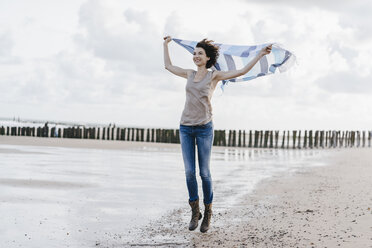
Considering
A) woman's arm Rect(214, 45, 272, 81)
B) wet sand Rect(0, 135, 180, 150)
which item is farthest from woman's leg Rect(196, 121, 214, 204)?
wet sand Rect(0, 135, 180, 150)

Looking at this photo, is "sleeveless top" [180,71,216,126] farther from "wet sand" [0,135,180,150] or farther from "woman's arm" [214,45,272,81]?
"wet sand" [0,135,180,150]

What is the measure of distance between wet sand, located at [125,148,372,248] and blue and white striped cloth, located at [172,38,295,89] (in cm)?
200

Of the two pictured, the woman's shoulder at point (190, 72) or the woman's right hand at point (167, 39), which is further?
the woman's right hand at point (167, 39)

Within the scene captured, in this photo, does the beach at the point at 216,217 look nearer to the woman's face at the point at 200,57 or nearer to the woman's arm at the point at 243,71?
the woman's arm at the point at 243,71

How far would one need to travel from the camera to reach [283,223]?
6445 mm

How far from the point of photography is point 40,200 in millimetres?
8008

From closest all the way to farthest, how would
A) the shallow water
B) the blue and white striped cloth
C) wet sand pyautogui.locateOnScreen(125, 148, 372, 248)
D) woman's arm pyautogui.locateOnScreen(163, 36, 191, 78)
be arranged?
wet sand pyautogui.locateOnScreen(125, 148, 372, 248) → the shallow water → woman's arm pyautogui.locateOnScreen(163, 36, 191, 78) → the blue and white striped cloth

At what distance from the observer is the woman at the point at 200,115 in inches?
221

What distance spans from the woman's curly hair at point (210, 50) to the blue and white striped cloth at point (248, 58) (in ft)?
1.65

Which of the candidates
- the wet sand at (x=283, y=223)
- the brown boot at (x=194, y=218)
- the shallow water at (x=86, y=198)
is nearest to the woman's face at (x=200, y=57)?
the brown boot at (x=194, y=218)

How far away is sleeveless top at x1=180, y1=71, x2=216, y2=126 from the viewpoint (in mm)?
5605

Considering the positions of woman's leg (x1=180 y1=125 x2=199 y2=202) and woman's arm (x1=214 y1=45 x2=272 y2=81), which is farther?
woman's leg (x1=180 y1=125 x2=199 y2=202)

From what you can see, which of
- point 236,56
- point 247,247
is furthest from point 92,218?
point 236,56

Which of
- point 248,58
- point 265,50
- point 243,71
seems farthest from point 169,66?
point 265,50
